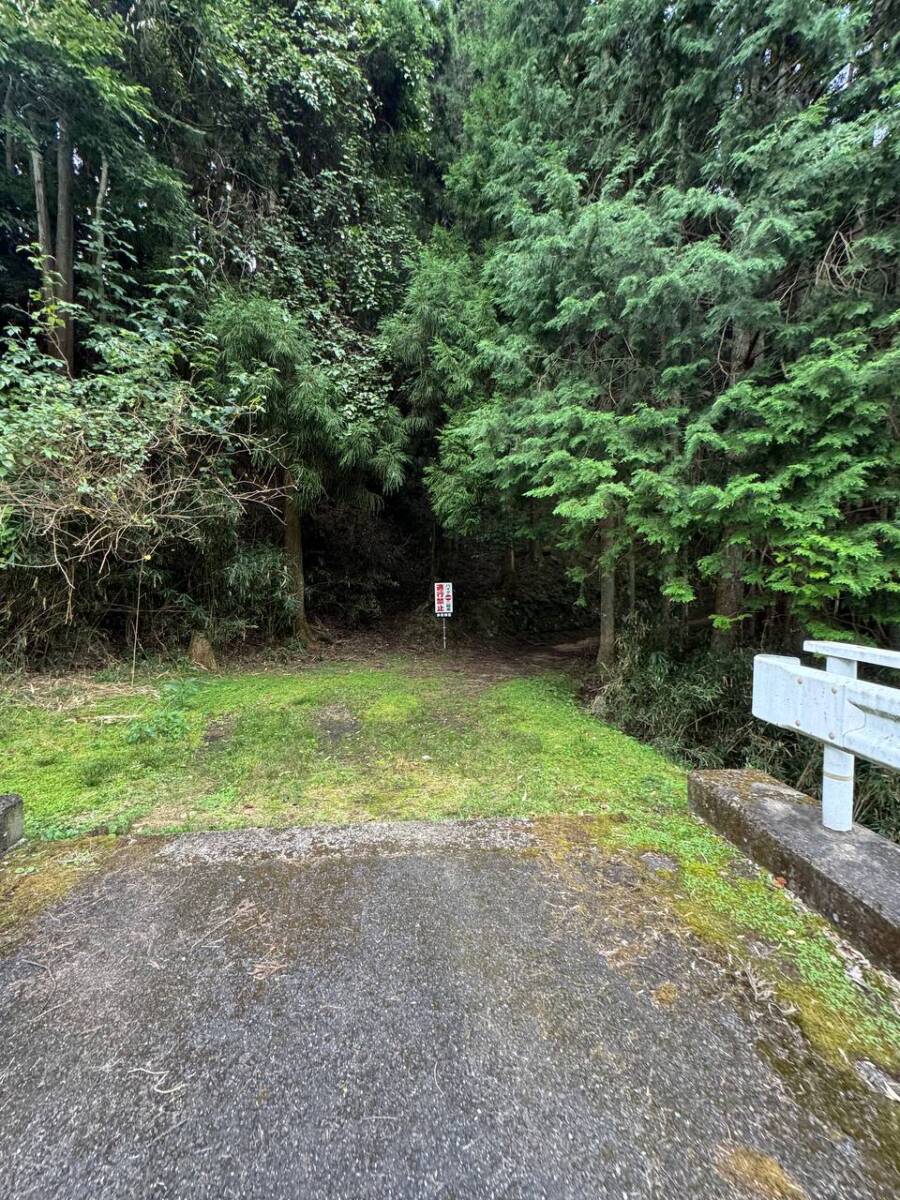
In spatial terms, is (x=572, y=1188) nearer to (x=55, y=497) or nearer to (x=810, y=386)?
(x=810, y=386)

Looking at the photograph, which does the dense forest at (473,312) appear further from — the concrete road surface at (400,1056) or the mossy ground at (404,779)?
the concrete road surface at (400,1056)

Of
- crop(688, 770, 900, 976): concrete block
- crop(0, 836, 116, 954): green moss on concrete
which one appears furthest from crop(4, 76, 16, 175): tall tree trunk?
crop(688, 770, 900, 976): concrete block

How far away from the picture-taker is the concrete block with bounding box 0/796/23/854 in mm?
2090

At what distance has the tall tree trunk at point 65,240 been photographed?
18.1ft

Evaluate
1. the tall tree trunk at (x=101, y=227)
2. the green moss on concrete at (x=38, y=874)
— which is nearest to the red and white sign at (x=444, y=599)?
the tall tree trunk at (x=101, y=227)

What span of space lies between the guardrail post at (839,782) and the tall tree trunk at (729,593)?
8.24ft

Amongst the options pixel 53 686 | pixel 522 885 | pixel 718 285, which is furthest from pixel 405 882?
pixel 53 686

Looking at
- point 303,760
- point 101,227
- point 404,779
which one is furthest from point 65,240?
point 404,779

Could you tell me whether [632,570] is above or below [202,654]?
above

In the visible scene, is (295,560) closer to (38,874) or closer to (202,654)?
(202,654)

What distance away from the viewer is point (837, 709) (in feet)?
5.78

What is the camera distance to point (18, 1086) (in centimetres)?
A: 114

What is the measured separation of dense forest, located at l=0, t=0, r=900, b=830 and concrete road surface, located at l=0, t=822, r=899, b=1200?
304cm

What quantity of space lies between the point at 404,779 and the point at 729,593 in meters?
3.76
